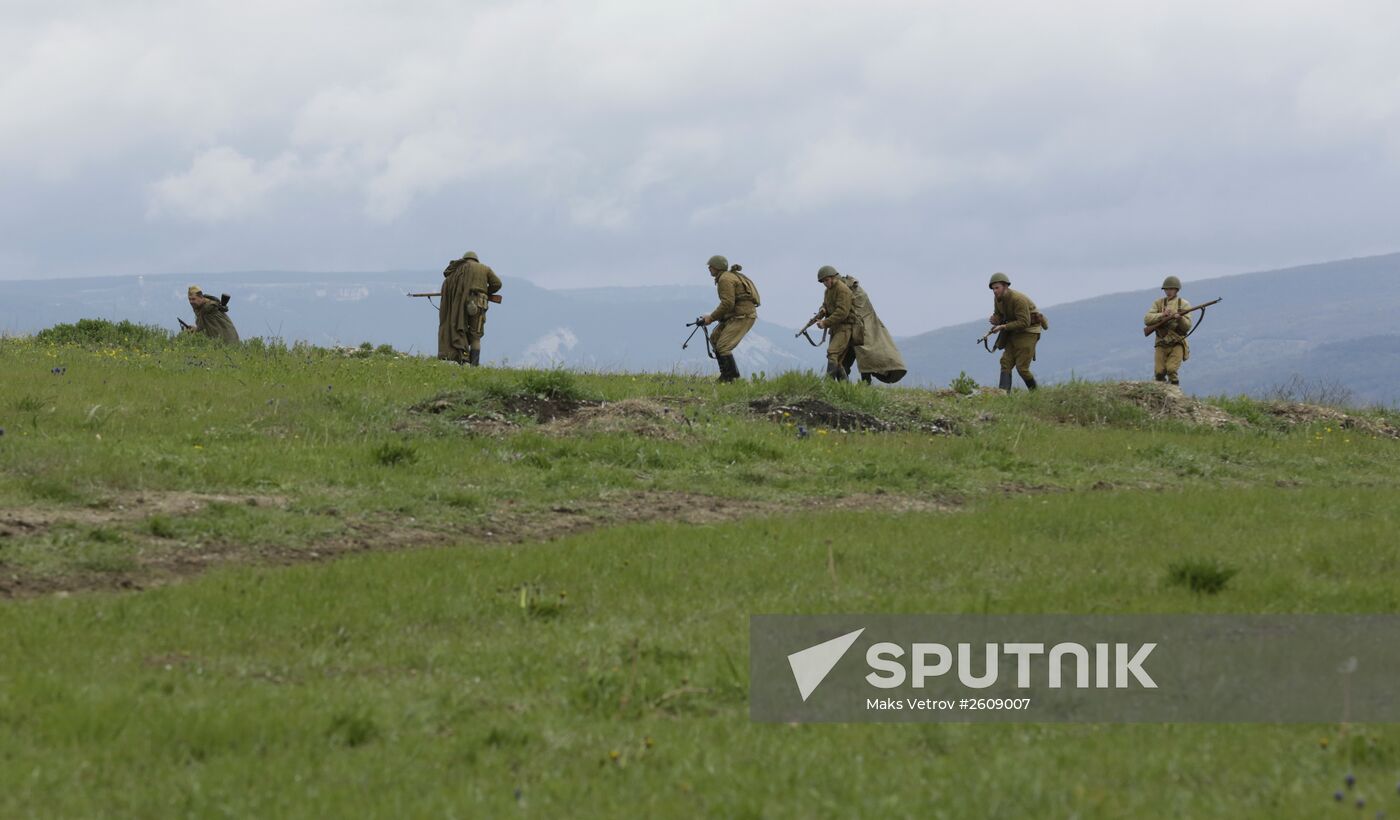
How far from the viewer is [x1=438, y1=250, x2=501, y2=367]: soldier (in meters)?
26.8

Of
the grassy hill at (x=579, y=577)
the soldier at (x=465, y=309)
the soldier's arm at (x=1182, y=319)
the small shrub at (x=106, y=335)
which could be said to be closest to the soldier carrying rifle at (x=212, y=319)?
the small shrub at (x=106, y=335)

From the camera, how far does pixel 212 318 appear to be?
27.7 metres

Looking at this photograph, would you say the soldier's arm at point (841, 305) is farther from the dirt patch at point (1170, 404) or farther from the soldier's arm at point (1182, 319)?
the soldier's arm at point (1182, 319)

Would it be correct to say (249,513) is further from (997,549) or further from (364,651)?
(997,549)

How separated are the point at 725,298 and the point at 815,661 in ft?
54.1

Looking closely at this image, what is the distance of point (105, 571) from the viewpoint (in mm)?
9297

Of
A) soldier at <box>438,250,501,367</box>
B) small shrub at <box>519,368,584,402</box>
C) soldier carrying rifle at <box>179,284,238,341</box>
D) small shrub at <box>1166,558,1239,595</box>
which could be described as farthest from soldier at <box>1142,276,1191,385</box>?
soldier carrying rifle at <box>179,284,238,341</box>

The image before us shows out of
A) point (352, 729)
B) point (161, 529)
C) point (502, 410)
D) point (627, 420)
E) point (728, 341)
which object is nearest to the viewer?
point (352, 729)

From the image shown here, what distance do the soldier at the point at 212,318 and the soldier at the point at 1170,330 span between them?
17.6m

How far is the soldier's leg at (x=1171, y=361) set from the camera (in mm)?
24875

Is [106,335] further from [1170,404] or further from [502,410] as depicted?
[1170,404]

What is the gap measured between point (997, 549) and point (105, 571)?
6402 millimetres

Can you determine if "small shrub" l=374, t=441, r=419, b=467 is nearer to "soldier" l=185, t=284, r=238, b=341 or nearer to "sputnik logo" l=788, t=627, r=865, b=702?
"sputnik logo" l=788, t=627, r=865, b=702

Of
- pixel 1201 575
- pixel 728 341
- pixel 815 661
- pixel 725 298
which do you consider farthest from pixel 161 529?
pixel 728 341
